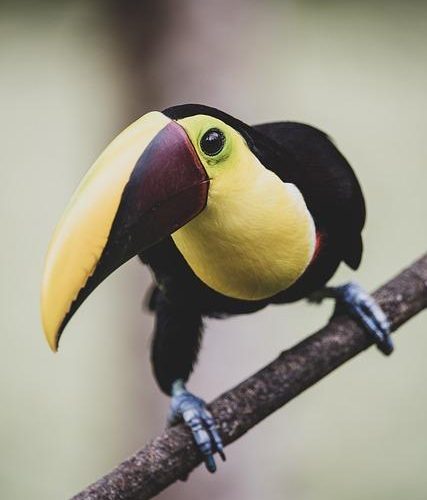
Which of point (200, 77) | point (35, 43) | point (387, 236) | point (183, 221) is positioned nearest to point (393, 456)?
point (387, 236)

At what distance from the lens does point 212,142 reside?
1.27 m

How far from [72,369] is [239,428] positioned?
2339mm

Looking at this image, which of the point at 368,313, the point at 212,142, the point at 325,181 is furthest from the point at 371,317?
the point at 212,142

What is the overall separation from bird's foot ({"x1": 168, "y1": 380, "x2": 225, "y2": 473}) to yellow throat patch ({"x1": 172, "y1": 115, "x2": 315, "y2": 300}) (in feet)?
0.83

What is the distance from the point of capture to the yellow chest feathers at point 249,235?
4.34 ft

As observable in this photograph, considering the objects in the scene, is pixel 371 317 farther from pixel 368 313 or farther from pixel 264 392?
pixel 264 392

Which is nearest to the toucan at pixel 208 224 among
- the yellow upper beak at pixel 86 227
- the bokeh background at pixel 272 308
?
the yellow upper beak at pixel 86 227

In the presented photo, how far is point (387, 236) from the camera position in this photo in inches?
144

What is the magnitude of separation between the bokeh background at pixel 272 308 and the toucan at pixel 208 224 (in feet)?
5.11

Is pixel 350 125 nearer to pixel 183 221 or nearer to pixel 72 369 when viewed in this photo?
pixel 72 369

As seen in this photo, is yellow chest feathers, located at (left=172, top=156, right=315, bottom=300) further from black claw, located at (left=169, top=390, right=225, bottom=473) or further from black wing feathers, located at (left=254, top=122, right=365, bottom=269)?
black claw, located at (left=169, top=390, right=225, bottom=473)

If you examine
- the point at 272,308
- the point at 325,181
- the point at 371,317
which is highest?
the point at 272,308

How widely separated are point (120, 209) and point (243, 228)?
199 millimetres

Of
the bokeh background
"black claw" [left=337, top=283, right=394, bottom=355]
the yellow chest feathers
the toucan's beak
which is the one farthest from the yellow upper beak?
the bokeh background
